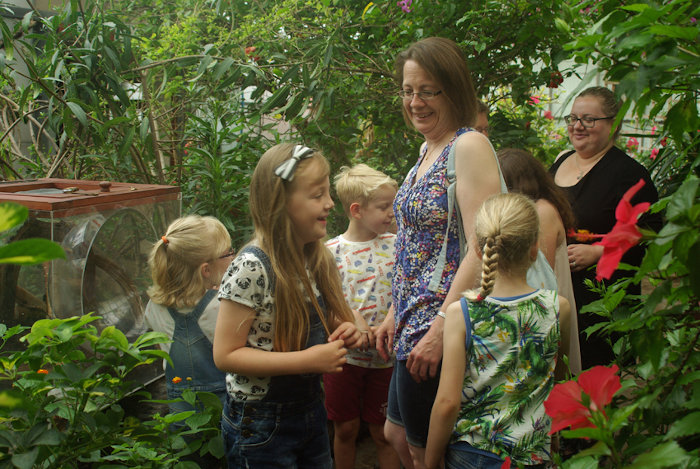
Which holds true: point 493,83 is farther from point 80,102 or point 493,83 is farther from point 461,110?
point 80,102

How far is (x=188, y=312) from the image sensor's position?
7.33ft

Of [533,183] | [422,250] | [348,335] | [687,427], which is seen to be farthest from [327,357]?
[687,427]

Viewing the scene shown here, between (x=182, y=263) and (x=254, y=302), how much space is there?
706mm

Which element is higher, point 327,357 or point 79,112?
point 79,112

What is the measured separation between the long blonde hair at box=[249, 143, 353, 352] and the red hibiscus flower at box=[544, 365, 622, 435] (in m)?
1.13

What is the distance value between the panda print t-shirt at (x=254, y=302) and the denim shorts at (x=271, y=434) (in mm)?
40

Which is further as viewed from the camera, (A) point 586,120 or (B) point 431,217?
(A) point 586,120

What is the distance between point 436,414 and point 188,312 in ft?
3.57

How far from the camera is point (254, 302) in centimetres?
169

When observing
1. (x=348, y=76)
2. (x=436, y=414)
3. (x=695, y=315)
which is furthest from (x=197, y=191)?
(x=695, y=315)

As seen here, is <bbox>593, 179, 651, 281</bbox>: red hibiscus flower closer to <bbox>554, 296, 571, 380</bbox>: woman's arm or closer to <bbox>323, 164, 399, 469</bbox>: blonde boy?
<bbox>554, 296, 571, 380</bbox>: woman's arm

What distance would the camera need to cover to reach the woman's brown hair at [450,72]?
1.86 m

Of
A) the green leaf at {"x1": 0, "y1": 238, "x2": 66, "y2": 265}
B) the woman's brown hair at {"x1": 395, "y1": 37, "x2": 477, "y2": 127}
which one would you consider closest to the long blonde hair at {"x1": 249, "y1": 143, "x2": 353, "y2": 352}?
the woman's brown hair at {"x1": 395, "y1": 37, "x2": 477, "y2": 127}

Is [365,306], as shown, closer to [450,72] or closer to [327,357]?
[327,357]
